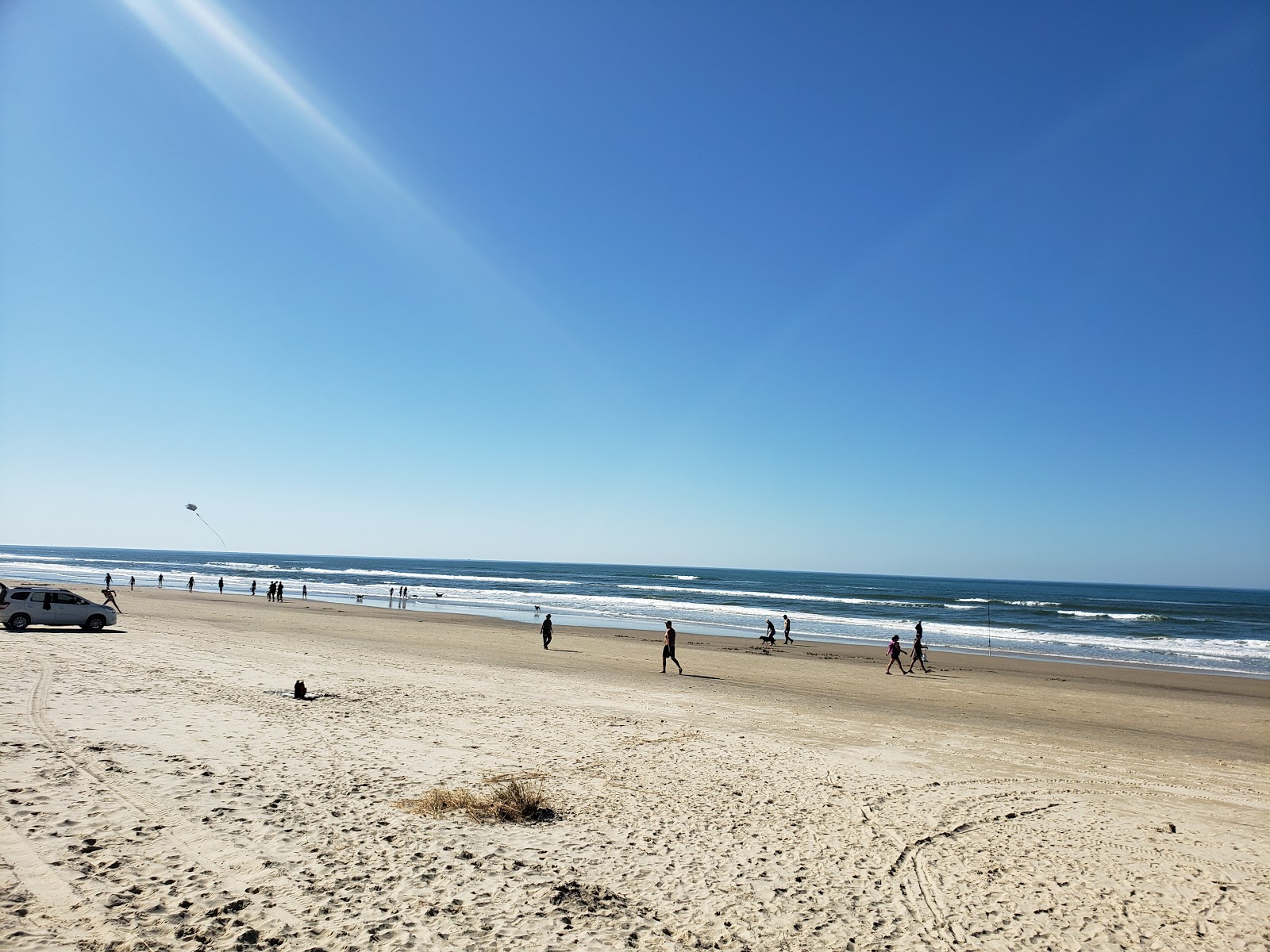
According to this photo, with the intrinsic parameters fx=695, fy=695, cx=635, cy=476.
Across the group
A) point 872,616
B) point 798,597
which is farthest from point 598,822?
point 798,597

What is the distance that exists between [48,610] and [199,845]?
22066mm

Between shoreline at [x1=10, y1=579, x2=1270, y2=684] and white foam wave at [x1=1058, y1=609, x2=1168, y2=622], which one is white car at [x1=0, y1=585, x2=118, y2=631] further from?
white foam wave at [x1=1058, y1=609, x2=1168, y2=622]

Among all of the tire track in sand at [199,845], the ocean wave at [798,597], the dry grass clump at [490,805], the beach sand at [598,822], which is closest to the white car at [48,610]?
the beach sand at [598,822]

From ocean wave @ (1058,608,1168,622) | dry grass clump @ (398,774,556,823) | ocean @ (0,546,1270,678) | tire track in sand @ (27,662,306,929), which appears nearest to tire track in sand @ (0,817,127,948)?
tire track in sand @ (27,662,306,929)

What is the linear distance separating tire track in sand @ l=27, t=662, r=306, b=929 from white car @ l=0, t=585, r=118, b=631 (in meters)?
17.1

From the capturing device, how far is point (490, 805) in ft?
25.9

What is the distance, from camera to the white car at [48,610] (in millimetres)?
21984

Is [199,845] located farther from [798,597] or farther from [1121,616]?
[798,597]

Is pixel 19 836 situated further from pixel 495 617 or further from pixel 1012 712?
pixel 495 617

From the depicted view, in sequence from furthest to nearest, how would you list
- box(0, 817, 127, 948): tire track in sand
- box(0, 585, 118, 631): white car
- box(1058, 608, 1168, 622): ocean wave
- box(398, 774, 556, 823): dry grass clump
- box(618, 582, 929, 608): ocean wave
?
box(618, 582, 929, 608): ocean wave
box(1058, 608, 1168, 622): ocean wave
box(0, 585, 118, 631): white car
box(398, 774, 556, 823): dry grass clump
box(0, 817, 127, 948): tire track in sand

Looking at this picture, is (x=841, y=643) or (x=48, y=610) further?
(x=841, y=643)

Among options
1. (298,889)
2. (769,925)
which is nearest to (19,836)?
(298,889)

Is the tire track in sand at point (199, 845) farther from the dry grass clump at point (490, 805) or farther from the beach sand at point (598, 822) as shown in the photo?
the dry grass clump at point (490, 805)

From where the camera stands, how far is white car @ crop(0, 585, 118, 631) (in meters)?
22.0
